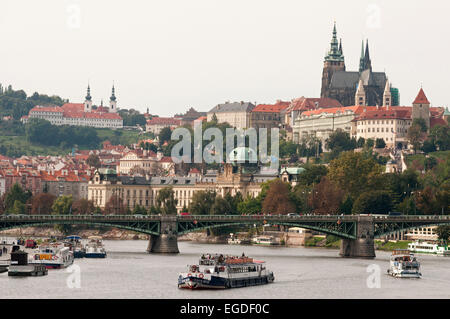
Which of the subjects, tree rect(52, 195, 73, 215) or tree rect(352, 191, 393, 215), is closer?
tree rect(352, 191, 393, 215)

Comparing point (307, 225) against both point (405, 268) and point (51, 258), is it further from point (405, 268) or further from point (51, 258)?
Answer: point (51, 258)

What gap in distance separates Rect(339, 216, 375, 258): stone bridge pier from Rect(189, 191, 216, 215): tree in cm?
4756

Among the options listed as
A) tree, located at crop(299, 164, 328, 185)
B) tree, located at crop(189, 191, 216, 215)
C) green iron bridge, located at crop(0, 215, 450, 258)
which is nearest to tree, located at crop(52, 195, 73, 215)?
tree, located at crop(189, 191, 216, 215)

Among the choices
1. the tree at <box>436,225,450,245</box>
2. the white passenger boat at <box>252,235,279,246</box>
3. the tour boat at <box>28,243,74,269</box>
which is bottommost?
the tour boat at <box>28,243,74,269</box>

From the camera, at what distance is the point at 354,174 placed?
171875 mm

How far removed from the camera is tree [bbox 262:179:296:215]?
16112 cm

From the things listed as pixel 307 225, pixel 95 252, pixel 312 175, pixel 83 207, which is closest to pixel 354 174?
pixel 312 175

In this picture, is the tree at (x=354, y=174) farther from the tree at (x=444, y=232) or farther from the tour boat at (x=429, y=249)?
the tour boat at (x=429, y=249)

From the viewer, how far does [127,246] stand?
479 ft

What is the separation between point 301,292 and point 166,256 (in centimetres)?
3037

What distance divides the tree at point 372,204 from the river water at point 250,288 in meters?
30.5

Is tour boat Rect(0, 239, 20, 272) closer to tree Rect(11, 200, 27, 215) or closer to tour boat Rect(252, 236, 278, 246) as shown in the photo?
tour boat Rect(252, 236, 278, 246)

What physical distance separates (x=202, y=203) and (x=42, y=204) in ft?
94.0

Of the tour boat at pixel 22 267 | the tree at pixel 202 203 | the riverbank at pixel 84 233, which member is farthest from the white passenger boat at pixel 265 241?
the tour boat at pixel 22 267
